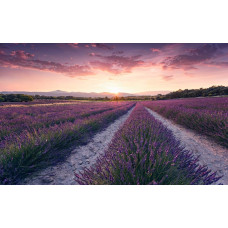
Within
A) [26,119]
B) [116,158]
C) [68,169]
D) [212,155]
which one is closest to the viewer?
[116,158]

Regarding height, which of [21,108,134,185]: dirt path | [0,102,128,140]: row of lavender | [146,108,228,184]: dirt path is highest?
[0,102,128,140]: row of lavender

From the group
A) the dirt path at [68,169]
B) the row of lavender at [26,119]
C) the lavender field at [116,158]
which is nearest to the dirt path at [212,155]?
the lavender field at [116,158]

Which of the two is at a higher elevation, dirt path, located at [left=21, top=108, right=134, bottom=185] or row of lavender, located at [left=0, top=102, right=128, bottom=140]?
row of lavender, located at [left=0, top=102, right=128, bottom=140]

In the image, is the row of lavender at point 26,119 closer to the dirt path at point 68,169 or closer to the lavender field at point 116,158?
the lavender field at point 116,158

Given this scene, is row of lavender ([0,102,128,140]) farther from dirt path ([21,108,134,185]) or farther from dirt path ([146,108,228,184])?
dirt path ([146,108,228,184])

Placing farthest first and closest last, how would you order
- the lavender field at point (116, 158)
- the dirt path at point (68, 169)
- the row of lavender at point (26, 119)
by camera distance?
the row of lavender at point (26, 119) → the dirt path at point (68, 169) → the lavender field at point (116, 158)

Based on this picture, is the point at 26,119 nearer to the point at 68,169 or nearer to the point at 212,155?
the point at 68,169

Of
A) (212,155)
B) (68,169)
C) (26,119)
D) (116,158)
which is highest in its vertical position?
(116,158)

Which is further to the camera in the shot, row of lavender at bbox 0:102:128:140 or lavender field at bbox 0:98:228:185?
row of lavender at bbox 0:102:128:140

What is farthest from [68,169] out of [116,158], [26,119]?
[26,119]

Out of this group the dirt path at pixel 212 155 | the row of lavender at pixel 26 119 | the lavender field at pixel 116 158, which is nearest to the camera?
the lavender field at pixel 116 158

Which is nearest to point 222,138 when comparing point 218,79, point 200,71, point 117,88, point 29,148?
point 218,79

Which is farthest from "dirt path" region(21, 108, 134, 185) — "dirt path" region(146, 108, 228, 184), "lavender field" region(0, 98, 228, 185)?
"dirt path" region(146, 108, 228, 184)

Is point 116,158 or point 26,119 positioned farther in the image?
point 26,119
